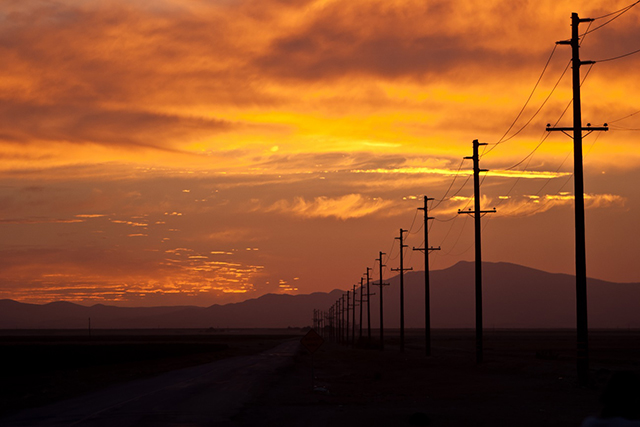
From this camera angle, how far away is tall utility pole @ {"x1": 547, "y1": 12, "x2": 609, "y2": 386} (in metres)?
29.7

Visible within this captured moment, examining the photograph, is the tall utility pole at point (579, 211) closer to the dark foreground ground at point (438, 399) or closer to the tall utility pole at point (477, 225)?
the dark foreground ground at point (438, 399)

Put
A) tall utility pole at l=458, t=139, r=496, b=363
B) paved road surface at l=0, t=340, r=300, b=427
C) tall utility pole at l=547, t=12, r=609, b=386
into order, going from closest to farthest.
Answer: paved road surface at l=0, t=340, r=300, b=427 < tall utility pole at l=547, t=12, r=609, b=386 < tall utility pole at l=458, t=139, r=496, b=363

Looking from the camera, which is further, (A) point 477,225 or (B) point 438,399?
(A) point 477,225

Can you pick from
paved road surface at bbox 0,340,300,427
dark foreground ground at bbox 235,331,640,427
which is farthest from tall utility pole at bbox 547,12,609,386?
paved road surface at bbox 0,340,300,427

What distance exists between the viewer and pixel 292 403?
26859 mm

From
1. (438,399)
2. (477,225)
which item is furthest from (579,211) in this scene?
(477,225)

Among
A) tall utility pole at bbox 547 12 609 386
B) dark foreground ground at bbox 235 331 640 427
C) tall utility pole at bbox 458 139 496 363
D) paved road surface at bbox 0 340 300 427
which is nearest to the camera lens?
paved road surface at bbox 0 340 300 427

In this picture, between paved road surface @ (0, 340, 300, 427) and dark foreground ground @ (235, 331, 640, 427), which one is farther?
dark foreground ground @ (235, 331, 640, 427)

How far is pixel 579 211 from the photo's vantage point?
3041 centimetres

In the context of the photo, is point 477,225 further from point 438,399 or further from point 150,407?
point 150,407

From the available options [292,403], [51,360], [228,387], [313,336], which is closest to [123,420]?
[292,403]

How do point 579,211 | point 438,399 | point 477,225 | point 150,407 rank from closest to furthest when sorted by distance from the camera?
point 150,407 → point 438,399 → point 579,211 → point 477,225

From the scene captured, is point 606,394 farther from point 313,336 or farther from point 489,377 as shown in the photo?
point 489,377

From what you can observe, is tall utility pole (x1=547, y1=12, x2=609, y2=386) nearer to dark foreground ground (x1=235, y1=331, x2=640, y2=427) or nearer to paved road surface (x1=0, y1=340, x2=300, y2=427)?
dark foreground ground (x1=235, y1=331, x2=640, y2=427)
